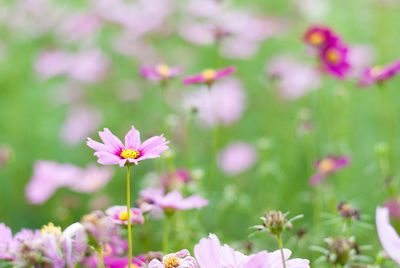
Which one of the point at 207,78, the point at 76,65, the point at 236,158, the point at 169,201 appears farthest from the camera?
the point at 76,65

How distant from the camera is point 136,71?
2160mm

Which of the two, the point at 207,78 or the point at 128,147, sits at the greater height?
the point at 207,78

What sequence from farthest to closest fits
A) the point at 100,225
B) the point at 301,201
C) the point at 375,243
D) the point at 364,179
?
the point at 364,179 < the point at 301,201 < the point at 375,243 < the point at 100,225

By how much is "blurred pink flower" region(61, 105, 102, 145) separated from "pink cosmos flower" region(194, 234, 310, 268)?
4.55ft

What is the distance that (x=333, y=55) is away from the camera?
3.75ft

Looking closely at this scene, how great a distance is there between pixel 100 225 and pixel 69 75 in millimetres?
1711

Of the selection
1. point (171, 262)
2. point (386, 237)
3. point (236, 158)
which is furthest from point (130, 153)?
point (236, 158)

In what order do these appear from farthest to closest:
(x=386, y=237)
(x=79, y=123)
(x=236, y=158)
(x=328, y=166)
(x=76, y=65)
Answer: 1. (x=76, y=65)
2. (x=79, y=123)
3. (x=236, y=158)
4. (x=328, y=166)
5. (x=386, y=237)

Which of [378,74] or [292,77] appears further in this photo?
[292,77]

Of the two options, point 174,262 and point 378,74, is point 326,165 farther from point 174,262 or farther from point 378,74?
point 174,262

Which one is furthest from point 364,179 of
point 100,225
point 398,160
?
point 100,225

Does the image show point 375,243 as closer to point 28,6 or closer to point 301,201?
point 301,201

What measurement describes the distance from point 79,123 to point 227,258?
144 centimetres

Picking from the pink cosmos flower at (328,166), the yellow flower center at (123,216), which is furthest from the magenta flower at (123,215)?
the pink cosmos flower at (328,166)
